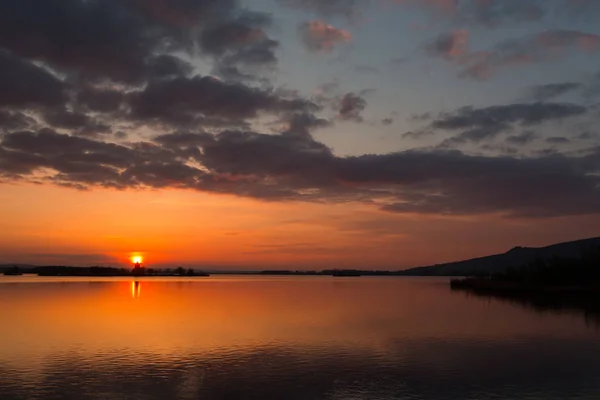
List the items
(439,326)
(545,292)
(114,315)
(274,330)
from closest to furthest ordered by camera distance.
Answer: (274,330) < (439,326) < (114,315) < (545,292)

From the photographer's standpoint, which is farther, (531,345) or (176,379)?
(531,345)

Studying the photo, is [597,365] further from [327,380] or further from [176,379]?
[176,379]

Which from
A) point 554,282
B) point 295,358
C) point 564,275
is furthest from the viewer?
point 554,282

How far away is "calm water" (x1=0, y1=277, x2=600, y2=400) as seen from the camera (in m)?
23.7

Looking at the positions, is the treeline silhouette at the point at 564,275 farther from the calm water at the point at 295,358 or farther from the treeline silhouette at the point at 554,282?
the calm water at the point at 295,358

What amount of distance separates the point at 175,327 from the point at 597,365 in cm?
3124

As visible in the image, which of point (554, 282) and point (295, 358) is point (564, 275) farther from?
point (295, 358)

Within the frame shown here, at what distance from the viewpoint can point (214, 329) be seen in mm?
45250

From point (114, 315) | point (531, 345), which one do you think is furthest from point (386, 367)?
point (114, 315)

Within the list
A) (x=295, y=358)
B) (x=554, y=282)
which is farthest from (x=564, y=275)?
(x=295, y=358)

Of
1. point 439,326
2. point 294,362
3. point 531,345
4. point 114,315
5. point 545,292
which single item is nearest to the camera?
point 294,362

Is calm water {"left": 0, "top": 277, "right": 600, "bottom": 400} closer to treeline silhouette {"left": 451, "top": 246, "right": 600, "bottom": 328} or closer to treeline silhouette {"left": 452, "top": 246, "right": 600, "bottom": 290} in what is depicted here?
treeline silhouette {"left": 451, "top": 246, "right": 600, "bottom": 328}

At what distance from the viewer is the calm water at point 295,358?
77.9 feet

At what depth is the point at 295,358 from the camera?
31.4 metres
